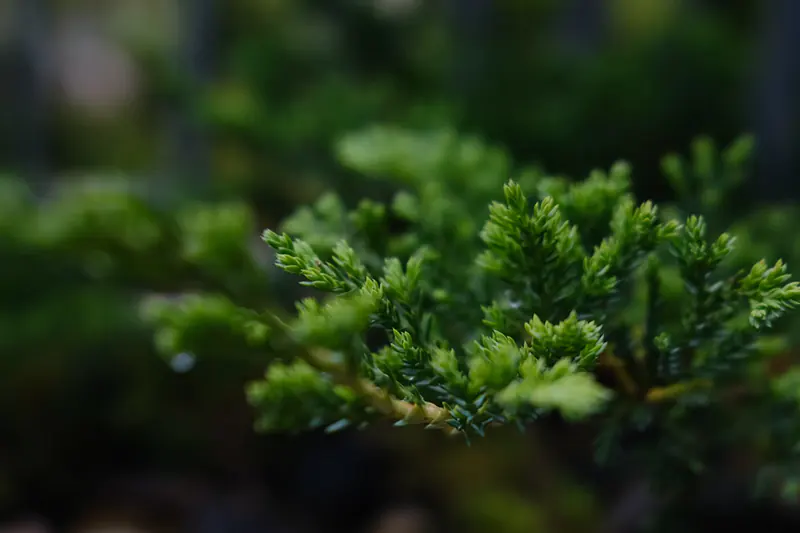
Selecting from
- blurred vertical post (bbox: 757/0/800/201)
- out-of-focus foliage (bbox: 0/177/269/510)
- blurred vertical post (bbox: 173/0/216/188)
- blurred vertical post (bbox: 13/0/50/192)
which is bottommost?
out-of-focus foliage (bbox: 0/177/269/510)

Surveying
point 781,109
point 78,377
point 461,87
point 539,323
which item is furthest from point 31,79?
point 539,323

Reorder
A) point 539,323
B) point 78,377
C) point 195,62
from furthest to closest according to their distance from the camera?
point 195,62 < point 78,377 < point 539,323

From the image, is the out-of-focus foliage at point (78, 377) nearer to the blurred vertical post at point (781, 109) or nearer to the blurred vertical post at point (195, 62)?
the blurred vertical post at point (195, 62)

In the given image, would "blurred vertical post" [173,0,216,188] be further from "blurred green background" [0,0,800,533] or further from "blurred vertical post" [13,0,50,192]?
"blurred vertical post" [13,0,50,192]

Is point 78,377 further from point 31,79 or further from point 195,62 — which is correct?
point 31,79

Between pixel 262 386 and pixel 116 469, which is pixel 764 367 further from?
pixel 116 469

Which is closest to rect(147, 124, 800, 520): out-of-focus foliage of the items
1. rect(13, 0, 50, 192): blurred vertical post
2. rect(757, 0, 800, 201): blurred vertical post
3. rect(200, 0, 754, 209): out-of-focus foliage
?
rect(200, 0, 754, 209): out-of-focus foliage
